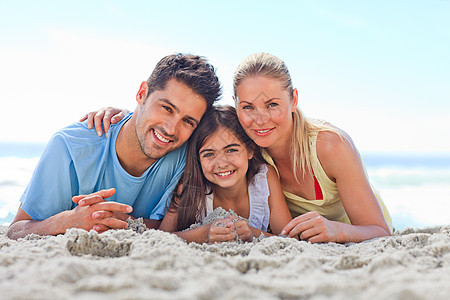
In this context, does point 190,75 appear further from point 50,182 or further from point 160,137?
point 50,182

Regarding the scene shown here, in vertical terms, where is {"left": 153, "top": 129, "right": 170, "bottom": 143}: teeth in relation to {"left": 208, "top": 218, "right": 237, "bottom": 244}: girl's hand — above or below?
above

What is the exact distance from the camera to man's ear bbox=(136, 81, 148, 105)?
3115mm

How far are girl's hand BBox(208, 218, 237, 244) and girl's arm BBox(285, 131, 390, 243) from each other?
422 mm

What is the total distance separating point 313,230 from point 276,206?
725 mm

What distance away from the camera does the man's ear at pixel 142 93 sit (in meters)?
3.11

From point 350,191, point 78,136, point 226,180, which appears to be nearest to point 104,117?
point 78,136

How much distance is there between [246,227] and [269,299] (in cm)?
144

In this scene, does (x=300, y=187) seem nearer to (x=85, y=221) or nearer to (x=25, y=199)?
(x=85, y=221)

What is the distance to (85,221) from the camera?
7.89 ft

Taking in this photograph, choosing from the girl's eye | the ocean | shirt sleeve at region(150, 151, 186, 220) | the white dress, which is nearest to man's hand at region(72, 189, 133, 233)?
shirt sleeve at region(150, 151, 186, 220)

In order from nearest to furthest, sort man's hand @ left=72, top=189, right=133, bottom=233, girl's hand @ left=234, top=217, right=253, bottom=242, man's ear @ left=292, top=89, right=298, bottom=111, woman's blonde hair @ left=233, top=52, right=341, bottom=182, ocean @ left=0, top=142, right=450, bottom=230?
man's hand @ left=72, top=189, right=133, bottom=233
girl's hand @ left=234, top=217, right=253, bottom=242
woman's blonde hair @ left=233, top=52, right=341, bottom=182
man's ear @ left=292, top=89, right=298, bottom=111
ocean @ left=0, top=142, right=450, bottom=230

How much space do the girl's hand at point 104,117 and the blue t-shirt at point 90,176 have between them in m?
0.05

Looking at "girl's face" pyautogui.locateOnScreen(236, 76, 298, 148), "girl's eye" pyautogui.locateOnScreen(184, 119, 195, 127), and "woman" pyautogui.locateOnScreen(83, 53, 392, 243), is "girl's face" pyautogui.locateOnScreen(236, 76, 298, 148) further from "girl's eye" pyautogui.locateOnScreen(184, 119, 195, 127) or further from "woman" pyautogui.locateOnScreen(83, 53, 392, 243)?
"girl's eye" pyautogui.locateOnScreen(184, 119, 195, 127)

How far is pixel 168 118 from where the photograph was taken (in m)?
2.87
